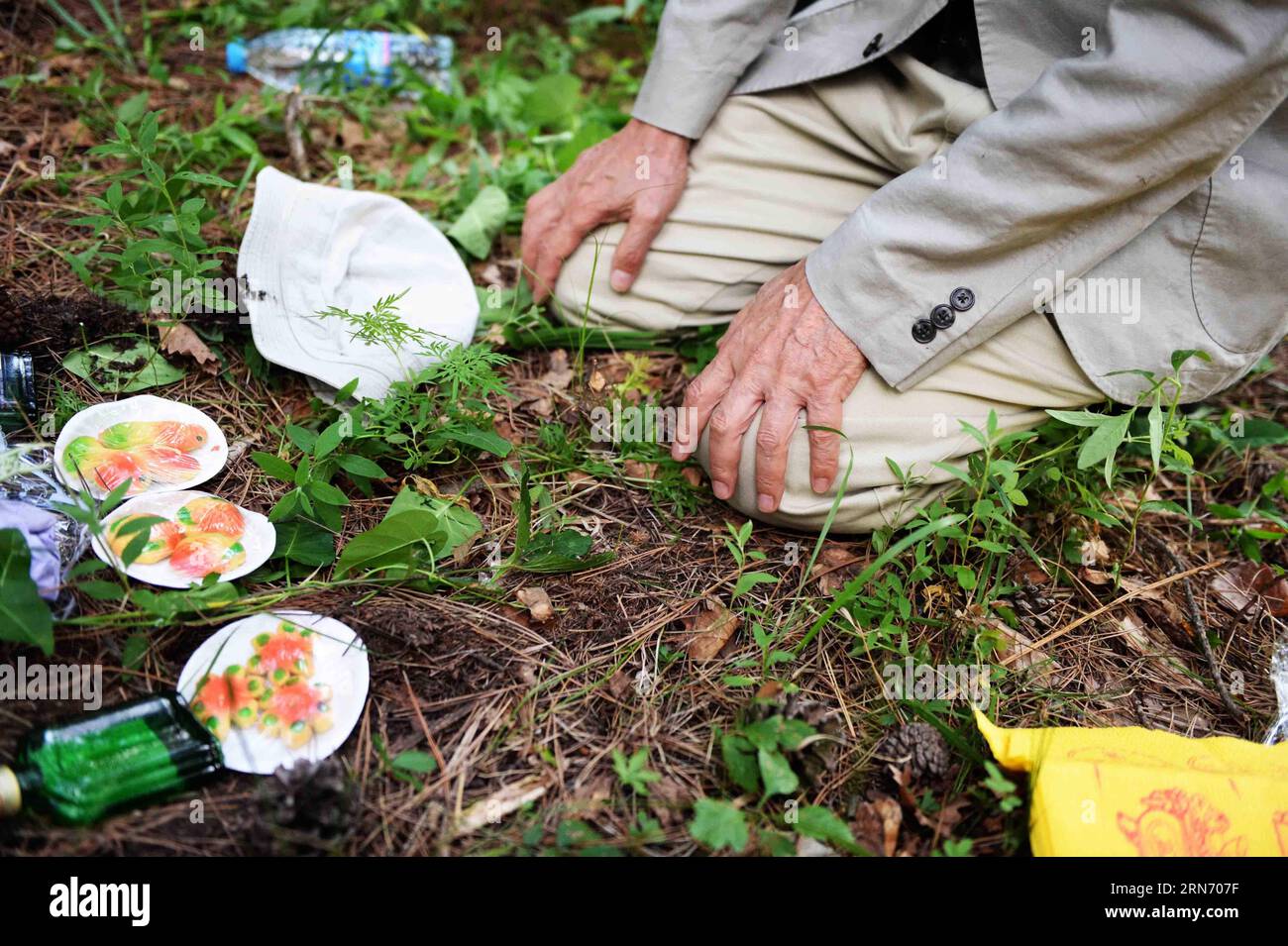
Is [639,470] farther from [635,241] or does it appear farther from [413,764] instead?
[413,764]

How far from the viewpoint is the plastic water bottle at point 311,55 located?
106 inches

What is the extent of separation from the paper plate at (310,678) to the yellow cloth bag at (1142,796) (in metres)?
1.00

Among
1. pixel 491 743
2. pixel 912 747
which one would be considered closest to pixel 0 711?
pixel 491 743

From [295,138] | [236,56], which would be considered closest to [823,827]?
[295,138]

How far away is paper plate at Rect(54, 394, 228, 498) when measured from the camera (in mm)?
1561

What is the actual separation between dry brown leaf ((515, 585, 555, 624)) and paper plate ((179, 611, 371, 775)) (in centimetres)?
30

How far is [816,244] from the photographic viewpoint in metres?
2.15

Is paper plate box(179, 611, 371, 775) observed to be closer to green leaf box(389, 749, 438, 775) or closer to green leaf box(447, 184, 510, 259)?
green leaf box(389, 749, 438, 775)

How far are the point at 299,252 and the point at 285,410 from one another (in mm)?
343

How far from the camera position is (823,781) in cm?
146

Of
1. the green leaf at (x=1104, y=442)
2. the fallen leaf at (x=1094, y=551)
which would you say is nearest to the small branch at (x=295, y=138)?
the green leaf at (x=1104, y=442)

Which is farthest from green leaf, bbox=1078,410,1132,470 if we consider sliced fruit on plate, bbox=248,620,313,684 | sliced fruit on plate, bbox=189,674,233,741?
sliced fruit on plate, bbox=189,674,233,741

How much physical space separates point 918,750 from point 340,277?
4.84 ft
